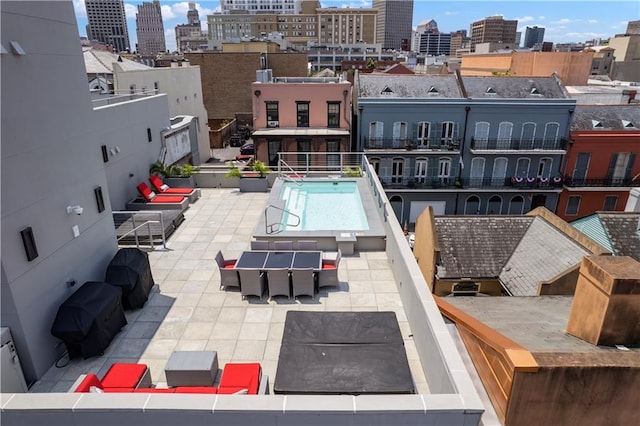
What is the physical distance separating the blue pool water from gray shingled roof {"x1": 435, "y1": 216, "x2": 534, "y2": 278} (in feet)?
15.8

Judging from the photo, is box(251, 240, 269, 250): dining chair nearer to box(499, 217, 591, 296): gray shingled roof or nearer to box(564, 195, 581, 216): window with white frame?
box(499, 217, 591, 296): gray shingled roof

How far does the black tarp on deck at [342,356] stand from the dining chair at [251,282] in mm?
2161

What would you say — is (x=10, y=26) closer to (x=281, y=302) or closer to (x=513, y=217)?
(x=281, y=302)

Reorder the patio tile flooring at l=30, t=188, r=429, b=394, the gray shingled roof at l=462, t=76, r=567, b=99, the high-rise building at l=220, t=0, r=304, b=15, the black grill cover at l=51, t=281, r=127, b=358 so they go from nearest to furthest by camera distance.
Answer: the black grill cover at l=51, t=281, r=127, b=358, the patio tile flooring at l=30, t=188, r=429, b=394, the gray shingled roof at l=462, t=76, r=567, b=99, the high-rise building at l=220, t=0, r=304, b=15

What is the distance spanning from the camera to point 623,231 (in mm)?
16016

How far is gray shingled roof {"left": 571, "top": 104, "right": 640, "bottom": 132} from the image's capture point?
98.4 feet

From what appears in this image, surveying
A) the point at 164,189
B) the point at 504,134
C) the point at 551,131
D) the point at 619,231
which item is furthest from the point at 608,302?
the point at 551,131

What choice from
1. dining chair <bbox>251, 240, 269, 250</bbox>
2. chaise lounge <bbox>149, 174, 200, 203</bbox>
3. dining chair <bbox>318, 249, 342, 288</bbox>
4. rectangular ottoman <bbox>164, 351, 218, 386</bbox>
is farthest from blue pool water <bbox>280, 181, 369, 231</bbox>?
rectangular ottoman <bbox>164, 351, 218, 386</bbox>

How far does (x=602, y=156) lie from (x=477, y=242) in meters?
20.1

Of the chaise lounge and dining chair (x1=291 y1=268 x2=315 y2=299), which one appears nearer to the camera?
dining chair (x1=291 y1=268 x2=315 y2=299)

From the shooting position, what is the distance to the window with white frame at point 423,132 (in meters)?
29.6

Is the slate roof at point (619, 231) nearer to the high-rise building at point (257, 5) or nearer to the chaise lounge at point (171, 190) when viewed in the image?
the chaise lounge at point (171, 190)

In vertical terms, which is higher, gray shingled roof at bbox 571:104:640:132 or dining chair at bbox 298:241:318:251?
gray shingled roof at bbox 571:104:640:132

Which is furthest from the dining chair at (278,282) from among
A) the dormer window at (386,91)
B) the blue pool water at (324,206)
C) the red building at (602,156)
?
the red building at (602,156)
